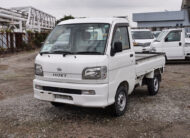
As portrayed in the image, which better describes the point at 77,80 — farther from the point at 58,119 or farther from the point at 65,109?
the point at 65,109

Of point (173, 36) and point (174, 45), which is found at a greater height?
point (173, 36)

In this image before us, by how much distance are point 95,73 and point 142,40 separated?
33.5 ft

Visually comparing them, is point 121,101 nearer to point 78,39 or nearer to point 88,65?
point 88,65

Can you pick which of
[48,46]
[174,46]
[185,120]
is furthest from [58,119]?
[174,46]

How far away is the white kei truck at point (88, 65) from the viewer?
452 centimetres

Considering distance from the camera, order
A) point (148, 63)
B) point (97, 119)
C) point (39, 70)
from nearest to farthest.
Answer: point (39, 70) < point (97, 119) < point (148, 63)

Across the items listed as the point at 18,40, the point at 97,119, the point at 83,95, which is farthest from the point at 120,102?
the point at 18,40

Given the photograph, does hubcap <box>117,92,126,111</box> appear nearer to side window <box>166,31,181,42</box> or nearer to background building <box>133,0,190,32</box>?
side window <box>166,31,181,42</box>

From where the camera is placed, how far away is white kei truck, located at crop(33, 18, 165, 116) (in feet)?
14.8

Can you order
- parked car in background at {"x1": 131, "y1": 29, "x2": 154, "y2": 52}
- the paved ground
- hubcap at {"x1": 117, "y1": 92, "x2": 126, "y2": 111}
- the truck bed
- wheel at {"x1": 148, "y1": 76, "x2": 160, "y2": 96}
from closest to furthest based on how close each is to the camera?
the paved ground < hubcap at {"x1": 117, "y1": 92, "x2": 126, "y2": 111} < the truck bed < wheel at {"x1": 148, "y1": 76, "x2": 160, "y2": 96} < parked car in background at {"x1": 131, "y1": 29, "x2": 154, "y2": 52}

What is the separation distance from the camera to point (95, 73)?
449 cm

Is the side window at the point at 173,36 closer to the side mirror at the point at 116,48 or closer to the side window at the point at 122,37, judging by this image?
the side window at the point at 122,37

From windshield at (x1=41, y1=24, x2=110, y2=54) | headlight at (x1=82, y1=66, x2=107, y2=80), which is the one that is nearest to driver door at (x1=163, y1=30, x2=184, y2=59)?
windshield at (x1=41, y1=24, x2=110, y2=54)

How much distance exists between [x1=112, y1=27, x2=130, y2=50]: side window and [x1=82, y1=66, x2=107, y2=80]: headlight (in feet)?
2.68
